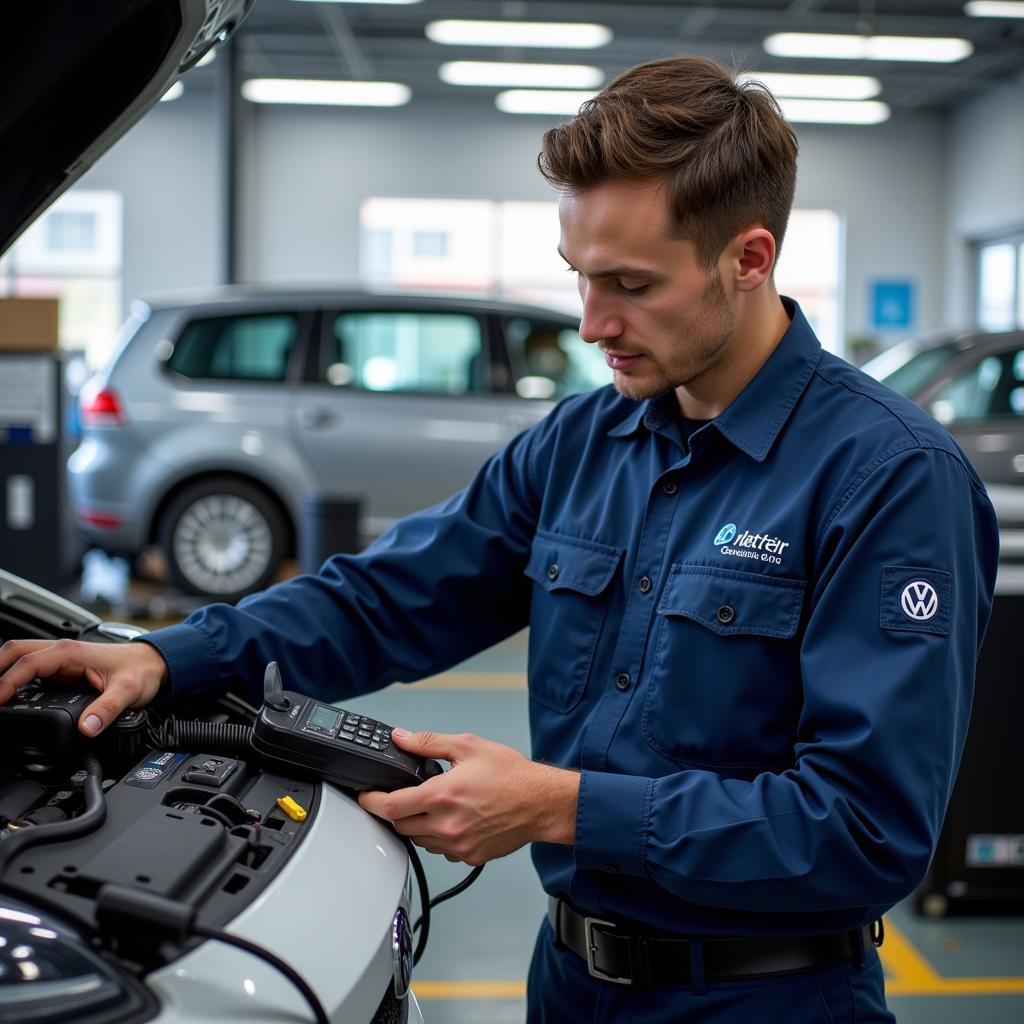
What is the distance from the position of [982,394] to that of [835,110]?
22.7 ft

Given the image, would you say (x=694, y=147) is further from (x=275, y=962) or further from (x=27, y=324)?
(x=27, y=324)

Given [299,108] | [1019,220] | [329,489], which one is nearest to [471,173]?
[299,108]

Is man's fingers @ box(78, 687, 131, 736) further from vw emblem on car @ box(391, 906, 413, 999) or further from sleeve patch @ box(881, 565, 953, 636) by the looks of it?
sleeve patch @ box(881, 565, 953, 636)

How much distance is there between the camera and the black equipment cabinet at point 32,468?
5.40 metres

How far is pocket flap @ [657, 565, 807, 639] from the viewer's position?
1222 millimetres

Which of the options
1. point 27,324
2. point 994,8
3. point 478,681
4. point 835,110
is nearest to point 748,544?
point 478,681

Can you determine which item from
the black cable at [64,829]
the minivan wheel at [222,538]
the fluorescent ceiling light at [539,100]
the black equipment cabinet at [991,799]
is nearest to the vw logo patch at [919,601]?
the black cable at [64,829]

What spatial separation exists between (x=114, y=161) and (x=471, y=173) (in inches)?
155

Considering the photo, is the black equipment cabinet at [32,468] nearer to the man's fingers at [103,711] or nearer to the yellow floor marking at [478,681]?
the yellow floor marking at [478,681]

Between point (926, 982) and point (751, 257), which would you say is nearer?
point (751, 257)

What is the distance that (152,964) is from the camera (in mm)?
848

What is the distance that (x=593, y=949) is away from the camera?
1328 millimetres

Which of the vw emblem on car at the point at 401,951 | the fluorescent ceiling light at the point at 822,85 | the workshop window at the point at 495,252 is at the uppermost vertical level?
the fluorescent ceiling light at the point at 822,85

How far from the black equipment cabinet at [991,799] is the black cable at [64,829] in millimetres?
2521
